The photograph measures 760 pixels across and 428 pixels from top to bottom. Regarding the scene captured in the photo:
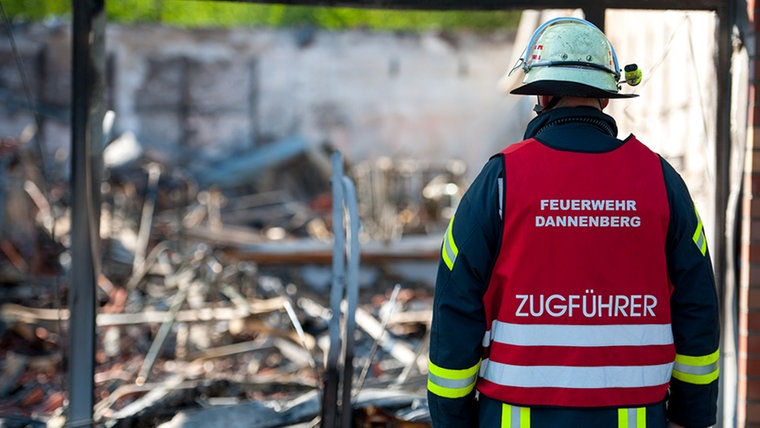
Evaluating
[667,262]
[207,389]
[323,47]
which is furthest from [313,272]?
[323,47]

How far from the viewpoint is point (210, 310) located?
727 centimetres

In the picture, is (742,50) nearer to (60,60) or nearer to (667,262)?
(667,262)

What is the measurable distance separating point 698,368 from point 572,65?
2.88 feet

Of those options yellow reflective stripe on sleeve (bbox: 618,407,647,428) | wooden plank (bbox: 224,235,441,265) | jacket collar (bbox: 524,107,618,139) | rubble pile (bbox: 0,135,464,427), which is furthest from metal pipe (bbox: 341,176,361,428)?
wooden plank (bbox: 224,235,441,265)

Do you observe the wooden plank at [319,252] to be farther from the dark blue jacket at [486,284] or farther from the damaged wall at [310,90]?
the damaged wall at [310,90]

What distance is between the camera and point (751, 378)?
344 centimetres

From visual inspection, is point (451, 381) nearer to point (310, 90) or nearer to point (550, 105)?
point (550, 105)

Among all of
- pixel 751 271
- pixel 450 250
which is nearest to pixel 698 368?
pixel 450 250

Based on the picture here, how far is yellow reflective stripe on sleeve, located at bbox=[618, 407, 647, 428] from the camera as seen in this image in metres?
2.15

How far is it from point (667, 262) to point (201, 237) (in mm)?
9499

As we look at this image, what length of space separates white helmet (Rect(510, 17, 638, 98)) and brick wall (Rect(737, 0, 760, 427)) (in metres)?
1.36

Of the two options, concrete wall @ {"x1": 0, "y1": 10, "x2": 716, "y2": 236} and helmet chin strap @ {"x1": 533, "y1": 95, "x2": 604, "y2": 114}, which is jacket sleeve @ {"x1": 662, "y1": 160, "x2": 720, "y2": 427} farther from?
concrete wall @ {"x1": 0, "y1": 10, "x2": 716, "y2": 236}

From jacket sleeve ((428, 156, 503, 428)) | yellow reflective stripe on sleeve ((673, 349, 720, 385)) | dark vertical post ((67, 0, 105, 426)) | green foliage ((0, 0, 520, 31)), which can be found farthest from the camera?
green foliage ((0, 0, 520, 31))

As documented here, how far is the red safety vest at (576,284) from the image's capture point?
2.12 metres
